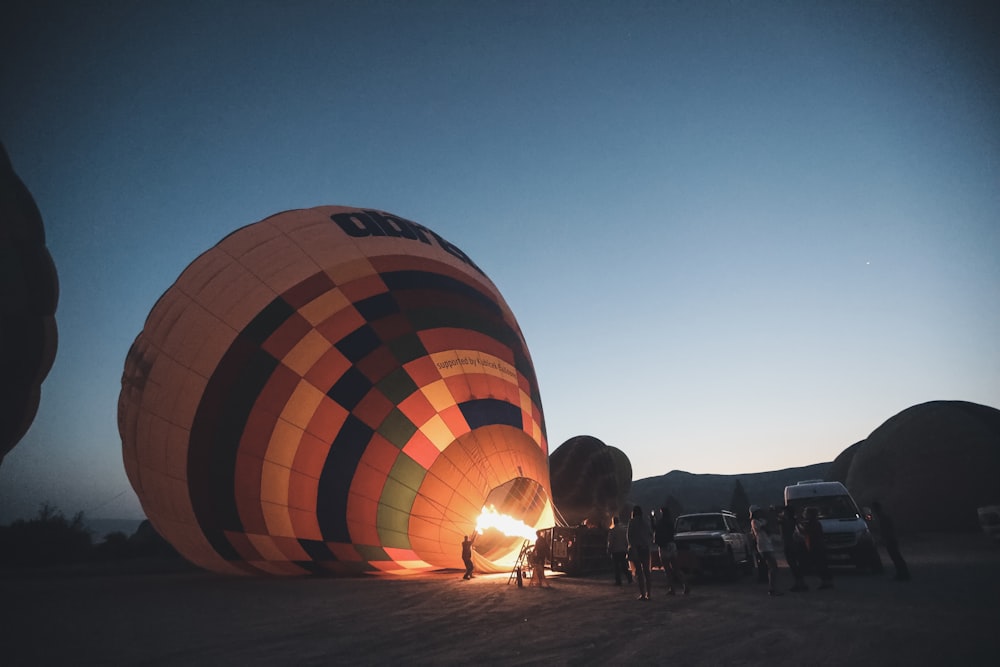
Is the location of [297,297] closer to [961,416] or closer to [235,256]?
[235,256]

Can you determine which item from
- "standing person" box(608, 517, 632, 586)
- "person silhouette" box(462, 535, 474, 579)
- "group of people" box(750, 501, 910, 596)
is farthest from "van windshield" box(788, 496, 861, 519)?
"person silhouette" box(462, 535, 474, 579)

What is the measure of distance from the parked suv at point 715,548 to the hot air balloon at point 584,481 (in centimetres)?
1595

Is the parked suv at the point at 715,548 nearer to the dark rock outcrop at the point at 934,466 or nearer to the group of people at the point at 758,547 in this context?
the group of people at the point at 758,547

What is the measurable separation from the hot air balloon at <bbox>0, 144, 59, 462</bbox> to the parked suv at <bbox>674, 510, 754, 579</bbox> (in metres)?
9.49

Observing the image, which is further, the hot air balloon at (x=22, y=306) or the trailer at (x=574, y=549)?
the trailer at (x=574, y=549)

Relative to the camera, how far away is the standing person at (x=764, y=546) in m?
7.19

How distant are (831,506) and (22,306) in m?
13.3

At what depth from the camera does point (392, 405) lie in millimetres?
8992

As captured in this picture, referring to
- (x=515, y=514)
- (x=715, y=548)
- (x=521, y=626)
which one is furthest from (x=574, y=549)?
(x=521, y=626)

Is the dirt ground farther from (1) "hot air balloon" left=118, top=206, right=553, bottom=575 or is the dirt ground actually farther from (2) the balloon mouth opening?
(2) the balloon mouth opening

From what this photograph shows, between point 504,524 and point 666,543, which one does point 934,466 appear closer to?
point 504,524

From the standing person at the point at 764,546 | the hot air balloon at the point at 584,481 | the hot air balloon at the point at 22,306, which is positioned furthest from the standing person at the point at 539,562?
the hot air balloon at the point at 584,481

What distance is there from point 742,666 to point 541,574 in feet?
18.5

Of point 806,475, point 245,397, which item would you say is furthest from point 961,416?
point 806,475
